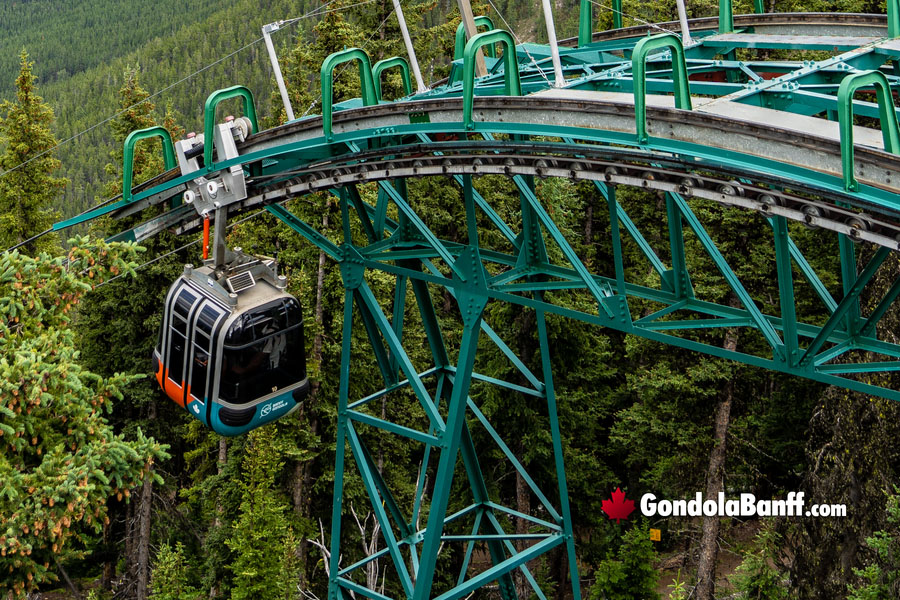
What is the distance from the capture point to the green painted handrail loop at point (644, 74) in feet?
30.3

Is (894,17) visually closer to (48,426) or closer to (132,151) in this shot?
(132,151)

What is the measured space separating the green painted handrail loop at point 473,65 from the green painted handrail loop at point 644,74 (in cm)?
171

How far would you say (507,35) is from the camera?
10766 millimetres

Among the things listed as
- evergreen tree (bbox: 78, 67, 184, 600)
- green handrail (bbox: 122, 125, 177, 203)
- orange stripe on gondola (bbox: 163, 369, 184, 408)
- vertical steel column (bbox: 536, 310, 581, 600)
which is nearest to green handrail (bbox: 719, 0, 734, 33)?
vertical steel column (bbox: 536, 310, 581, 600)

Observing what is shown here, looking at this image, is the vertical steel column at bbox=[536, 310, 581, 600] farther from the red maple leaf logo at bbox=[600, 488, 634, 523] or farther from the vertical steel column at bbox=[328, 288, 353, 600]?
the red maple leaf logo at bbox=[600, 488, 634, 523]

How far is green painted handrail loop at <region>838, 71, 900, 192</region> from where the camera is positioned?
323 inches

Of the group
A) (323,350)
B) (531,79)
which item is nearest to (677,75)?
(531,79)

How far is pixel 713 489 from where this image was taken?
23875mm

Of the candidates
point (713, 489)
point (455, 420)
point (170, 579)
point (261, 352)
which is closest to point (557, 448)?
point (455, 420)

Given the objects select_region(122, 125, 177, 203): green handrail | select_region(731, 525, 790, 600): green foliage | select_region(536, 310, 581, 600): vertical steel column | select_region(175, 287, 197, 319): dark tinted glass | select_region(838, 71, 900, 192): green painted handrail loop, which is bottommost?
select_region(731, 525, 790, 600): green foliage

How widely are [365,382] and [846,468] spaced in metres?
11.7

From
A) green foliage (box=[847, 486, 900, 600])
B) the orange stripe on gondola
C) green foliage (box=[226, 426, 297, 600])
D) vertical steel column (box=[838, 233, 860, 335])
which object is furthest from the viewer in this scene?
green foliage (box=[226, 426, 297, 600])

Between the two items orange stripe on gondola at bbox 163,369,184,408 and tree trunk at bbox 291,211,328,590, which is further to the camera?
tree trunk at bbox 291,211,328,590

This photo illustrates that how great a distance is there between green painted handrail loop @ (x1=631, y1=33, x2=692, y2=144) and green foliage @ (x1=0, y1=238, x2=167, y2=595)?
5.97 meters
